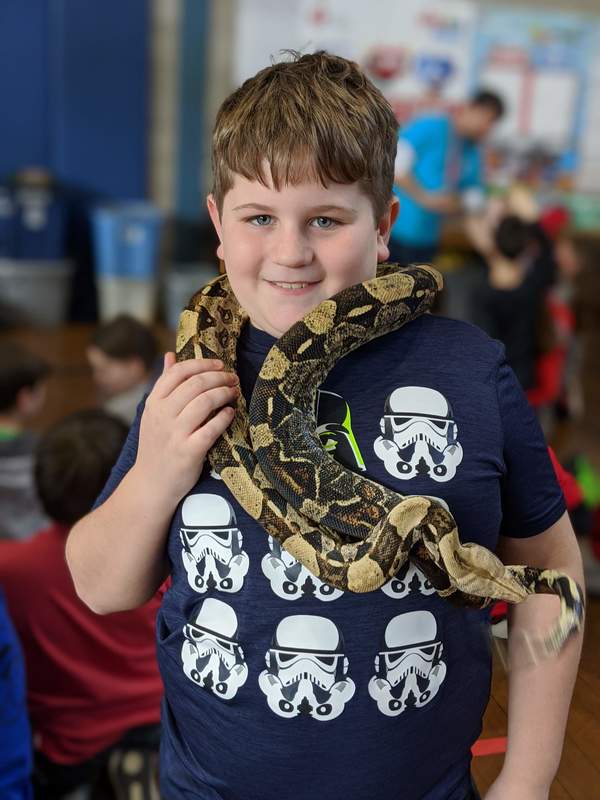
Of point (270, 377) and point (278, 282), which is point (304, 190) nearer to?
point (278, 282)

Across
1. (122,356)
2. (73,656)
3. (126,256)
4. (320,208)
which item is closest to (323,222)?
(320,208)

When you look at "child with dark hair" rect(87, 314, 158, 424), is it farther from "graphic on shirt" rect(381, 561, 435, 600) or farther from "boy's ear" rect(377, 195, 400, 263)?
"graphic on shirt" rect(381, 561, 435, 600)

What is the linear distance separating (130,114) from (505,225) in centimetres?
460

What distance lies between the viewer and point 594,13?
887 cm

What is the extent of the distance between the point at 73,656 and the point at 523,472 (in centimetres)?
152

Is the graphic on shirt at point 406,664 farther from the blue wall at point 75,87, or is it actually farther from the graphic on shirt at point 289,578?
the blue wall at point 75,87

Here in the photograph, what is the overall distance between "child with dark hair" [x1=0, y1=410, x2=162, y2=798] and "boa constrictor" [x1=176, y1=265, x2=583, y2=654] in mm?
1142

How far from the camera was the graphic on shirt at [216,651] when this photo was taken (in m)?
1.13

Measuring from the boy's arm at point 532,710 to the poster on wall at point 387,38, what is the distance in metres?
7.77

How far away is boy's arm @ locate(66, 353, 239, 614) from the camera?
1131 mm

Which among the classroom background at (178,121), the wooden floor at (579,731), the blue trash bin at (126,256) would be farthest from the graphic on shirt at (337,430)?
the blue trash bin at (126,256)

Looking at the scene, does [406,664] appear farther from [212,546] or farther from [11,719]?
[11,719]

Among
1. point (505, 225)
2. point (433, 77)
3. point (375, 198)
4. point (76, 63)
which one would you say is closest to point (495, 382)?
point (375, 198)

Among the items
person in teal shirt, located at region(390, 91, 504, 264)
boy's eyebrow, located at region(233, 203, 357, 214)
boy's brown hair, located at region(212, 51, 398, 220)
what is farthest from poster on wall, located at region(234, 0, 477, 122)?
boy's eyebrow, located at region(233, 203, 357, 214)
